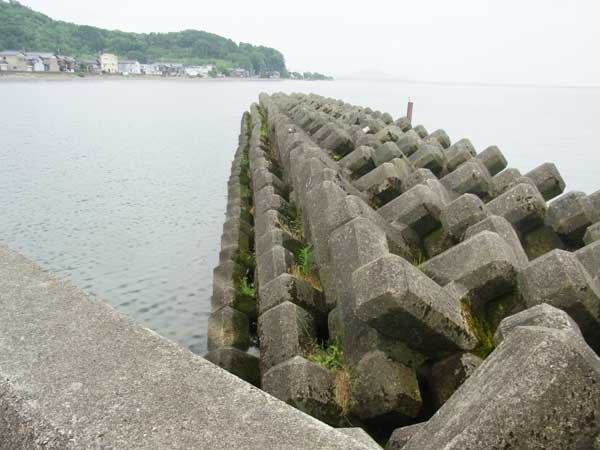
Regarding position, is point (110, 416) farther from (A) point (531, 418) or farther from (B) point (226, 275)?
(B) point (226, 275)

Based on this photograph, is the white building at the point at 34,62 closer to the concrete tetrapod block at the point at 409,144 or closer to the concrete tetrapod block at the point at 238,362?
the concrete tetrapod block at the point at 409,144

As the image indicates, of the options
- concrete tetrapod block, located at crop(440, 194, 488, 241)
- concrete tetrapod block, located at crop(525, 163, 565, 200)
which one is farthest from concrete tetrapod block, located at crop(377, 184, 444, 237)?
concrete tetrapod block, located at crop(525, 163, 565, 200)

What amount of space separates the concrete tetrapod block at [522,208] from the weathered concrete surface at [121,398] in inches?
132

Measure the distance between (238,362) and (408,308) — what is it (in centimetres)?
205

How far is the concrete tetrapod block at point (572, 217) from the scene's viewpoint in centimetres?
430

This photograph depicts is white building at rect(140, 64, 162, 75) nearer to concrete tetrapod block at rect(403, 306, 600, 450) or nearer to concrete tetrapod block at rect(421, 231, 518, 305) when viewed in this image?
concrete tetrapod block at rect(421, 231, 518, 305)

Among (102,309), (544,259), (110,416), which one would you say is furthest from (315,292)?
(110,416)

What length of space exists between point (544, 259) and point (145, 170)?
15206 mm

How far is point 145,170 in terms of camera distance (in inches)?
649

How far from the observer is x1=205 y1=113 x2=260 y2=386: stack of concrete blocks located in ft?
13.2

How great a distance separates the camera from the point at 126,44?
14775 centimetres

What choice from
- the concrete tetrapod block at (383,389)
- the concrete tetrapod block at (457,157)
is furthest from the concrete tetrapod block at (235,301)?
the concrete tetrapod block at (457,157)

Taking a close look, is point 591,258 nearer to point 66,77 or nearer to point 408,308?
point 408,308

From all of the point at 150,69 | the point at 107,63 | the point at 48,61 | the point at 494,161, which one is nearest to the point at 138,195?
the point at 494,161
